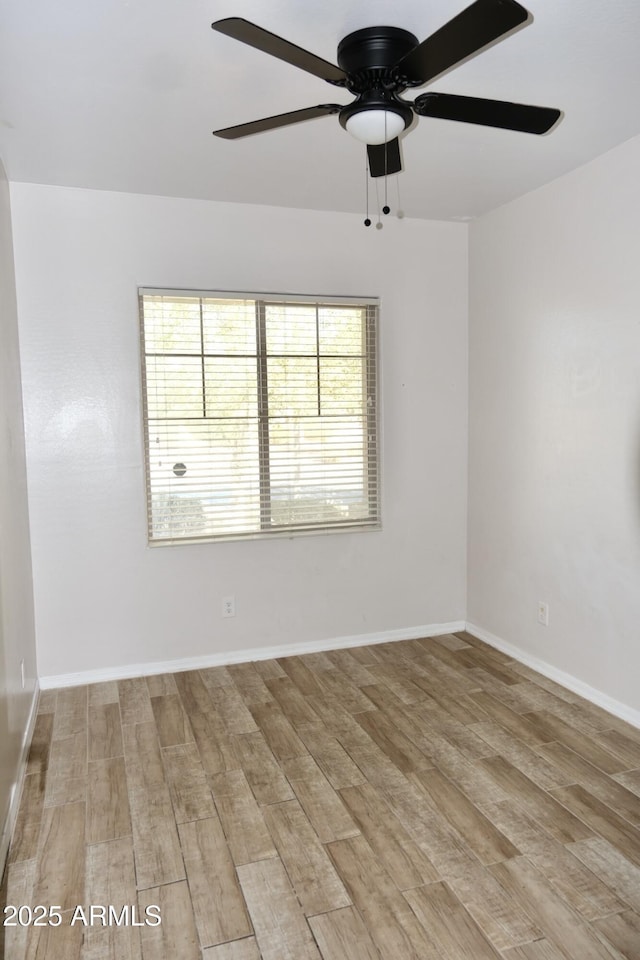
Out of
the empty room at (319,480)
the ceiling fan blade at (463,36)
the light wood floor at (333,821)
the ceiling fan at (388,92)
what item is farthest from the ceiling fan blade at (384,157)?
the light wood floor at (333,821)

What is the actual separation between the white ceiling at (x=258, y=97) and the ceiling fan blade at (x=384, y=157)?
0.31 metres

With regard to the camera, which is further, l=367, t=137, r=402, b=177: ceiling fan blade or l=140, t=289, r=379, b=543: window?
l=140, t=289, r=379, b=543: window

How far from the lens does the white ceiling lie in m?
1.99

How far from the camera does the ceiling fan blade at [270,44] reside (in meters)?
1.54

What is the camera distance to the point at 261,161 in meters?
3.13

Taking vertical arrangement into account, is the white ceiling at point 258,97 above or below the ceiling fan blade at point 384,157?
above

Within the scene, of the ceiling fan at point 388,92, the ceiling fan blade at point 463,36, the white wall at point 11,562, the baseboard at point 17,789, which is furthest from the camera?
the white wall at point 11,562

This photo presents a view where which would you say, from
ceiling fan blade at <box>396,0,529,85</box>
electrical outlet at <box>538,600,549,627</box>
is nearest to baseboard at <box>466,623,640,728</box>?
electrical outlet at <box>538,600,549,627</box>

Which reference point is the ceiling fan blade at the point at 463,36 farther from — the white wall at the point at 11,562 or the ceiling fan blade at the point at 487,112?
the white wall at the point at 11,562

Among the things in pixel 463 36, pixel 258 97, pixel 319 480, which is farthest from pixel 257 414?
pixel 463 36

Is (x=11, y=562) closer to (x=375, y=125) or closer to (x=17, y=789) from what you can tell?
(x=17, y=789)

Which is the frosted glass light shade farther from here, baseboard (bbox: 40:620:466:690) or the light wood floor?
baseboard (bbox: 40:620:466:690)

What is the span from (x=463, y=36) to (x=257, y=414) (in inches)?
99.8

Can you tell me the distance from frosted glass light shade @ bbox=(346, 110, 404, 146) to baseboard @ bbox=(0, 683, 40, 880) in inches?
98.8
